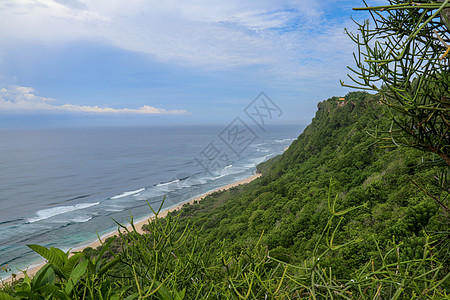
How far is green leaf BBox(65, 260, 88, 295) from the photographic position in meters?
1.21

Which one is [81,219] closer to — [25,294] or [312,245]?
[312,245]

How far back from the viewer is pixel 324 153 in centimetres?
2555

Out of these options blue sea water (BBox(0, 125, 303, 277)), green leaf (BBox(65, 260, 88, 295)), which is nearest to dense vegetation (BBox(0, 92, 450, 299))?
green leaf (BBox(65, 260, 88, 295))

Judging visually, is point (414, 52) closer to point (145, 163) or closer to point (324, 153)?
point (324, 153)

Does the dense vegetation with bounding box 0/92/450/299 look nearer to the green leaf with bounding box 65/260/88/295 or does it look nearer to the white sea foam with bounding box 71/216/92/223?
the green leaf with bounding box 65/260/88/295

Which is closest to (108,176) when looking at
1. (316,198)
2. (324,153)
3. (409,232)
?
(324,153)

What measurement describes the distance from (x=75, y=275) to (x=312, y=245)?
395 inches

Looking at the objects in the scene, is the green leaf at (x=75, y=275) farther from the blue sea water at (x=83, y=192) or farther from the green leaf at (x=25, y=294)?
the blue sea water at (x=83, y=192)

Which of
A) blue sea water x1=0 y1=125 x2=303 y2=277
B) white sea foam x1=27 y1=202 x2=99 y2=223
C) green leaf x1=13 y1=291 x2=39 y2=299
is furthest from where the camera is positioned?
white sea foam x1=27 y1=202 x2=99 y2=223

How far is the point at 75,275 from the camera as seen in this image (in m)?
1.28

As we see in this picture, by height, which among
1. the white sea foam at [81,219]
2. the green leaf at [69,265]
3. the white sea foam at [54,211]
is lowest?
the white sea foam at [81,219]

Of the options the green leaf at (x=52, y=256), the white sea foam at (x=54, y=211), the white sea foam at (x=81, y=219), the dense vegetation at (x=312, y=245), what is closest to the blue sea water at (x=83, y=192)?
the white sea foam at (x=54, y=211)

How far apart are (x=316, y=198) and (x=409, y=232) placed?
27.7 feet

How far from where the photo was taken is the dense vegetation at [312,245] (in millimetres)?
1280
